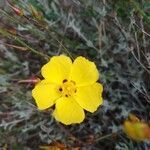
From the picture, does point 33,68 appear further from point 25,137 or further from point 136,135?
point 136,135

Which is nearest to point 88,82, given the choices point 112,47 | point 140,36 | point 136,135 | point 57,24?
point 136,135

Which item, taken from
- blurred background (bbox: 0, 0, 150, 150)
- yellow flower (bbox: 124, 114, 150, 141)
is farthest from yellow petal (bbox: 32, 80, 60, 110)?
blurred background (bbox: 0, 0, 150, 150)

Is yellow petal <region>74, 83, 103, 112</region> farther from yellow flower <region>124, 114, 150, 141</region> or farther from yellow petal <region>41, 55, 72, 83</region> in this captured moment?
yellow flower <region>124, 114, 150, 141</region>

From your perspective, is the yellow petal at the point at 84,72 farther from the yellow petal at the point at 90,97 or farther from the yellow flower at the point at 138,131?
the yellow flower at the point at 138,131

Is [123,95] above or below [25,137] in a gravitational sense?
above

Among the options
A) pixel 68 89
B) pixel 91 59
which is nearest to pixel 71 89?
pixel 68 89

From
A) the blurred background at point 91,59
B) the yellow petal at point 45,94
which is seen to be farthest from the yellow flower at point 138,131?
the blurred background at point 91,59
